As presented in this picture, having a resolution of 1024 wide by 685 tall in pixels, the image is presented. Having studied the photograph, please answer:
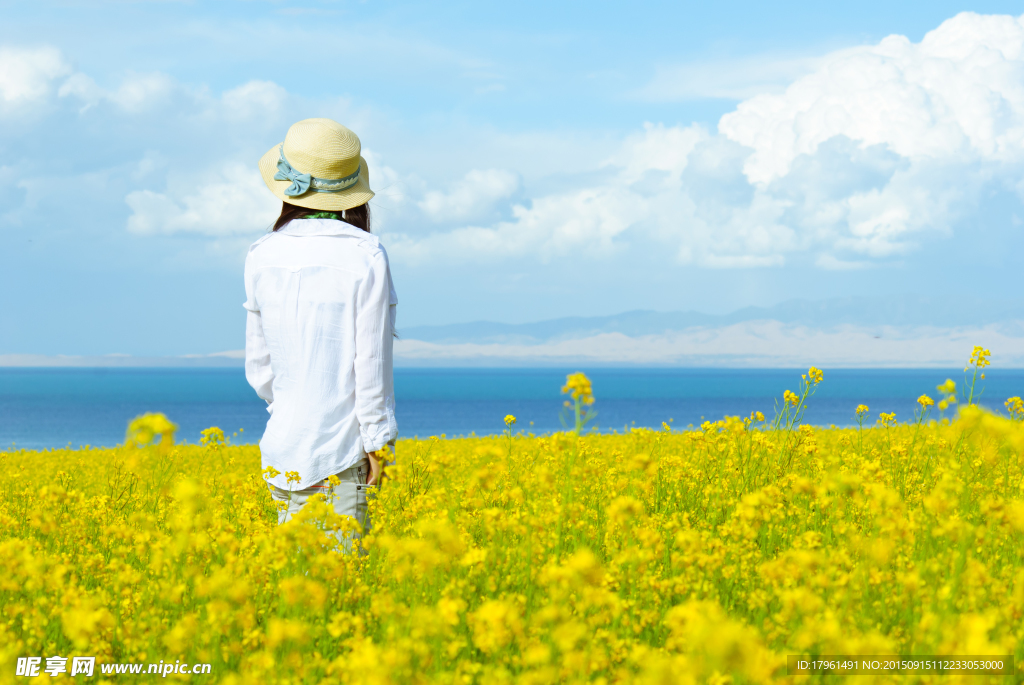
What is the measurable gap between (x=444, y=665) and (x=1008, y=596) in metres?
2.16

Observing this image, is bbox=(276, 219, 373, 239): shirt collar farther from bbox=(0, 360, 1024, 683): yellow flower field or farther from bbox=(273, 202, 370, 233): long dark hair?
bbox=(0, 360, 1024, 683): yellow flower field

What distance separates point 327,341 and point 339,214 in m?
0.66

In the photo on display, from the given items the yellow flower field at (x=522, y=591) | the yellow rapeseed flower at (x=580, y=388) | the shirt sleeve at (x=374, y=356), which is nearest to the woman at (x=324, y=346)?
the shirt sleeve at (x=374, y=356)

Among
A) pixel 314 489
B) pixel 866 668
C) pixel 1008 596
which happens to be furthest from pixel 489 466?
pixel 1008 596

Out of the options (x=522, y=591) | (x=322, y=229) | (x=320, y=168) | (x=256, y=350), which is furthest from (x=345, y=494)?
(x=320, y=168)

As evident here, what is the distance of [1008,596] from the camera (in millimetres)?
2965

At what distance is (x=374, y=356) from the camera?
132 inches

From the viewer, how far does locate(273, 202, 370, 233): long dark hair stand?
144 inches

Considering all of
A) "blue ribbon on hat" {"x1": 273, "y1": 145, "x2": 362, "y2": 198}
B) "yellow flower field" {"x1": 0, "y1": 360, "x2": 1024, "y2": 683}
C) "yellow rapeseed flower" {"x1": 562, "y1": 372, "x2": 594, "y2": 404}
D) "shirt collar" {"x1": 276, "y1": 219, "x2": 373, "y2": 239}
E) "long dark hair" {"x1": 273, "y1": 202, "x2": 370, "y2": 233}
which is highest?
"blue ribbon on hat" {"x1": 273, "y1": 145, "x2": 362, "y2": 198}

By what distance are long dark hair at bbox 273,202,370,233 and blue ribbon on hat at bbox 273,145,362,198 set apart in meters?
0.09

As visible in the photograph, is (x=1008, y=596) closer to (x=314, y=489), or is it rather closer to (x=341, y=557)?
(x=341, y=557)

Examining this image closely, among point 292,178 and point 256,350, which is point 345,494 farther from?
point 292,178

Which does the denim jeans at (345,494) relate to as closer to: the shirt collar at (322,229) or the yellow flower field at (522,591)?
the yellow flower field at (522,591)

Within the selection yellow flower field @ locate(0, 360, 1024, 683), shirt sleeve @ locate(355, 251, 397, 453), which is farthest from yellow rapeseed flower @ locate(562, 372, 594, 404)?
shirt sleeve @ locate(355, 251, 397, 453)
